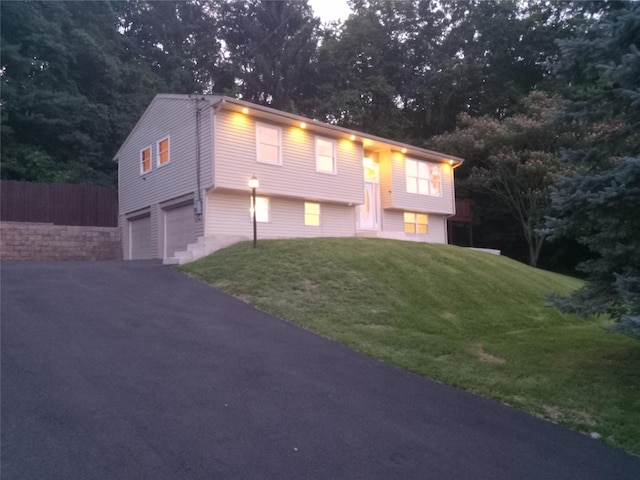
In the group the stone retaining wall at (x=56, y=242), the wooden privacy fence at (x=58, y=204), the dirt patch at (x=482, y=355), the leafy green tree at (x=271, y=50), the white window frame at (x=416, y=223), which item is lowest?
the dirt patch at (x=482, y=355)

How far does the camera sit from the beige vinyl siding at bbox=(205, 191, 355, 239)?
17031mm

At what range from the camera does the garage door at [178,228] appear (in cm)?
1752

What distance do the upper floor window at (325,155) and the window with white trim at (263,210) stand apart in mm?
2422

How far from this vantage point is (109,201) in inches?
877

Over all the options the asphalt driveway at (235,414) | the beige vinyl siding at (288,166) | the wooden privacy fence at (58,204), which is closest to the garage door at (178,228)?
the beige vinyl siding at (288,166)

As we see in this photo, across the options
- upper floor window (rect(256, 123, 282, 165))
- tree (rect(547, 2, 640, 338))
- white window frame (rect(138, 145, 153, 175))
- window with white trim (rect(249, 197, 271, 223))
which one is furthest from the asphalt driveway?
white window frame (rect(138, 145, 153, 175))

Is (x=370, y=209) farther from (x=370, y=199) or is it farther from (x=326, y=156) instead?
(x=326, y=156)

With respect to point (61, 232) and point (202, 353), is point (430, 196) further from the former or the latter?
point (202, 353)

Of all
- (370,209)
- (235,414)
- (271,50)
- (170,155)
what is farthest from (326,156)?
(271,50)

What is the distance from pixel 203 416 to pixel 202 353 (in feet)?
6.59

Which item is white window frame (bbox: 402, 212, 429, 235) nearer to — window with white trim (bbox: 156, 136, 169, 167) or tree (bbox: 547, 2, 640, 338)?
window with white trim (bbox: 156, 136, 169, 167)

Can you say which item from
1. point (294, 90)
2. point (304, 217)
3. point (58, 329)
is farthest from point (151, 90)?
point (58, 329)

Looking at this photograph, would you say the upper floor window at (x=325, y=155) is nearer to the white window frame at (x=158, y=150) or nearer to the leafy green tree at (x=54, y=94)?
the white window frame at (x=158, y=150)

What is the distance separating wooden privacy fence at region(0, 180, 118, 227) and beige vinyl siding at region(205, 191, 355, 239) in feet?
23.5
